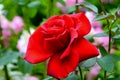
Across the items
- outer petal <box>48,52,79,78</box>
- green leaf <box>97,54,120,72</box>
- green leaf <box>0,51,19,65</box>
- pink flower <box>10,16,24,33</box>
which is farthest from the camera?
pink flower <box>10,16,24,33</box>

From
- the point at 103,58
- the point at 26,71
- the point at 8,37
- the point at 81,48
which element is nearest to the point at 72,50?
the point at 81,48

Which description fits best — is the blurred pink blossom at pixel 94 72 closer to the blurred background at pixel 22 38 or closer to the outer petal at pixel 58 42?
the blurred background at pixel 22 38

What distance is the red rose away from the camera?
0.84 meters

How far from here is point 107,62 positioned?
962mm

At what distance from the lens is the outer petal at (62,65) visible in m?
0.83

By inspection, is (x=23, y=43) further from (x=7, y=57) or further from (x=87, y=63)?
(x=87, y=63)

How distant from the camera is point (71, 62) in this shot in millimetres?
837

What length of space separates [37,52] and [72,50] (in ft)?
0.25

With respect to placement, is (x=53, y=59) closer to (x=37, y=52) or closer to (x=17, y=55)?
(x=37, y=52)

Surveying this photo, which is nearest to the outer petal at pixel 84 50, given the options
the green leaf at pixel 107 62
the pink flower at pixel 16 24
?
the green leaf at pixel 107 62

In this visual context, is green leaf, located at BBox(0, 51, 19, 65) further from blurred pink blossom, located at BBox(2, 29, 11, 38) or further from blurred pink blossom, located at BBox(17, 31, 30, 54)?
blurred pink blossom, located at BBox(2, 29, 11, 38)

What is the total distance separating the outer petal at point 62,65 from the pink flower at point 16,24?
95 cm

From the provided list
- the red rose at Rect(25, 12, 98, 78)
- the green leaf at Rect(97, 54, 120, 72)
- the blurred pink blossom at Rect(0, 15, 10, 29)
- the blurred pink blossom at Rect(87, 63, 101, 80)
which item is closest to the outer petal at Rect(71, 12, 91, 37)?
the red rose at Rect(25, 12, 98, 78)

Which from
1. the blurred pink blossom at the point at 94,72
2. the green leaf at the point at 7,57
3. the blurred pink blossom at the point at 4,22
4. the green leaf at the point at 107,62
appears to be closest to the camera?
the green leaf at the point at 107,62
